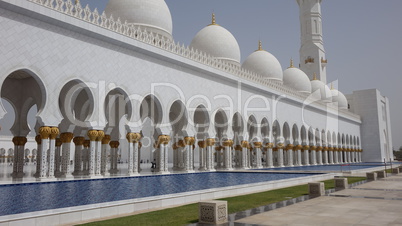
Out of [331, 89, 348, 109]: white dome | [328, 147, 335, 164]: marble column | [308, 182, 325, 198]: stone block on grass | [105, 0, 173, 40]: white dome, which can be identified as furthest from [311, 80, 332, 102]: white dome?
[308, 182, 325, 198]: stone block on grass

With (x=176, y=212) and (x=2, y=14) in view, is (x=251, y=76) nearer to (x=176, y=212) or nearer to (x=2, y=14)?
(x=2, y=14)

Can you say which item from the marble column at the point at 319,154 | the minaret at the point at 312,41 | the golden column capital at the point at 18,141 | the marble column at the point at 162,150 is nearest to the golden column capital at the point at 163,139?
the marble column at the point at 162,150

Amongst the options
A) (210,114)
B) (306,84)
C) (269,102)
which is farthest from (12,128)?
(306,84)

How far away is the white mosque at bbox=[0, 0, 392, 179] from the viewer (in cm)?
1052

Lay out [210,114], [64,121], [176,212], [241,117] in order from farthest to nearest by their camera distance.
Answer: [241,117], [210,114], [64,121], [176,212]

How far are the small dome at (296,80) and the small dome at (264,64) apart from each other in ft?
11.2

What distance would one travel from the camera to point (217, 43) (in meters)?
20.6

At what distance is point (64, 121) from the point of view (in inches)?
513

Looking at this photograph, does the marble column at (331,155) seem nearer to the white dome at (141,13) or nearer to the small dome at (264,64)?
the small dome at (264,64)

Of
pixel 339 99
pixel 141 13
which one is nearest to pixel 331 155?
pixel 339 99

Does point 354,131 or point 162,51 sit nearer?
point 162,51

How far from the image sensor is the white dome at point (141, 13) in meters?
15.9

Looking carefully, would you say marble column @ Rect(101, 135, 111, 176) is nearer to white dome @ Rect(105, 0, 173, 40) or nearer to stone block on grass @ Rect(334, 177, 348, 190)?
white dome @ Rect(105, 0, 173, 40)

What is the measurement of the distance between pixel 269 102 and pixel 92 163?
43.1 feet
